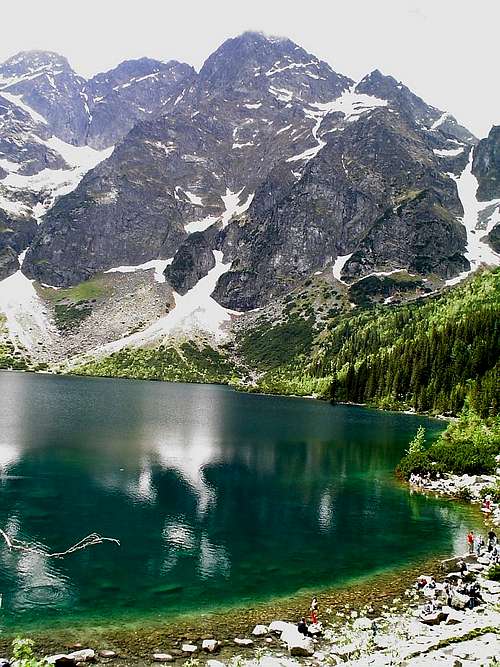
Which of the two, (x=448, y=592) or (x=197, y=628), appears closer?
(x=197, y=628)

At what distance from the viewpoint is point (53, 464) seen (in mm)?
66438

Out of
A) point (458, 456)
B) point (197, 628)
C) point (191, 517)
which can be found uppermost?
point (458, 456)

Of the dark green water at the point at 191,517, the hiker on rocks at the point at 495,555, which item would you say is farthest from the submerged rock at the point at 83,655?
the hiker on rocks at the point at 495,555

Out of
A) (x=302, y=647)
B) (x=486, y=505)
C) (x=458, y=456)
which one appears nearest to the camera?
(x=302, y=647)

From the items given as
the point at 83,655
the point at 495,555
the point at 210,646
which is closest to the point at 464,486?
the point at 495,555

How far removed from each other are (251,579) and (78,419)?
80.7m

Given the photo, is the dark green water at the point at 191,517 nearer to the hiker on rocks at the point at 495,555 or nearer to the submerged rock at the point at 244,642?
the hiker on rocks at the point at 495,555

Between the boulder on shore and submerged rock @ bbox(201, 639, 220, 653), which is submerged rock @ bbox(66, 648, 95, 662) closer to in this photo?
submerged rock @ bbox(201, 639, 220, 653)

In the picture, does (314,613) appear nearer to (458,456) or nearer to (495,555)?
(495,555)

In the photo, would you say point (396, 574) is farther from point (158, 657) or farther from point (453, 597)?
point (158, 657)

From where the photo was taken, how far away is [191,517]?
159 feet

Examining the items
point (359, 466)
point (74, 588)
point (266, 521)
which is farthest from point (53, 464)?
point (359, 466)

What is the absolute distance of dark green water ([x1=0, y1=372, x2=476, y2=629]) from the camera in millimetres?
32969

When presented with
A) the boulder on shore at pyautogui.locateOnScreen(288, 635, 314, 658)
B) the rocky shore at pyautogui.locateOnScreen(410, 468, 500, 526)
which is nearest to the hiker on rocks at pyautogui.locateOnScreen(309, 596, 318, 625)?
the boulder on shore at pyautogui.locateOnScreen(288, 635, 314, 658)
